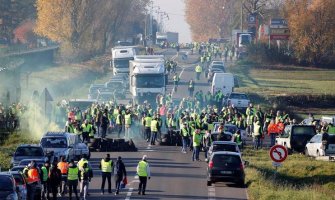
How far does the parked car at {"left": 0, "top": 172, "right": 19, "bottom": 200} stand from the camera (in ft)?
99.3

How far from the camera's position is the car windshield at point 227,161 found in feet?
127

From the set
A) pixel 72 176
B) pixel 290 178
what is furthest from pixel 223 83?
pixel 72 176

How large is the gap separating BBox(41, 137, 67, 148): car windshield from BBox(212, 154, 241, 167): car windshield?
7.41 meters

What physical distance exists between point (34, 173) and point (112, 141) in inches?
706

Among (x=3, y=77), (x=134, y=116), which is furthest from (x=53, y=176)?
(x=3, y=77)

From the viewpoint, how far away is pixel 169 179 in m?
41.1

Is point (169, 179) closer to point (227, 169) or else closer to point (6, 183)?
point (227, 169)

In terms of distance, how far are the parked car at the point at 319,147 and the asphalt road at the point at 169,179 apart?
4.98 metres

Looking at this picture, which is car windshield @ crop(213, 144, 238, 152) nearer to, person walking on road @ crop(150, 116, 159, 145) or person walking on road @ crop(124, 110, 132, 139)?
person walking on road @ crop(150, 116, 159, 145)

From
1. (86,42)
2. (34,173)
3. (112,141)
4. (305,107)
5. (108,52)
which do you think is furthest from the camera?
(108,52)

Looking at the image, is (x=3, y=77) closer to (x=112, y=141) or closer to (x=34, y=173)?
(x=112, y=141)

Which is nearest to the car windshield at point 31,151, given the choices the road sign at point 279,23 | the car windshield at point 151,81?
the car windshield at point 151,81

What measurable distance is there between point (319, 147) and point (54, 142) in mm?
12671

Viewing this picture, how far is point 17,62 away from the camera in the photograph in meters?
92.9
